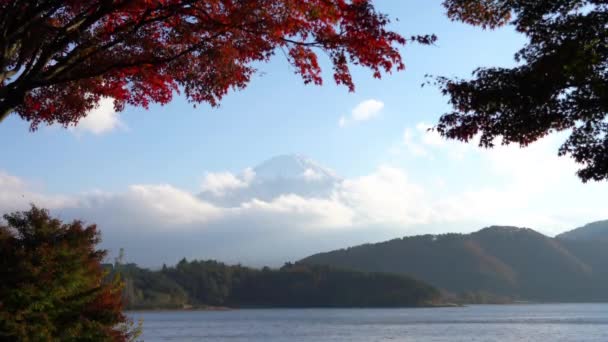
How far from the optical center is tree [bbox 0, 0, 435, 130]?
9.59 metres

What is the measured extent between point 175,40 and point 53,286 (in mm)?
9756

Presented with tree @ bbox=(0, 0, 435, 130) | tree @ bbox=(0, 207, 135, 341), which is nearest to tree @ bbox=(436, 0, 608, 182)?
tree @ bbox=(0, 0, 435, 130)

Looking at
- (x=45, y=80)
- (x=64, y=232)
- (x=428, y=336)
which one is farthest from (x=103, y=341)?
(x=428, y=336)

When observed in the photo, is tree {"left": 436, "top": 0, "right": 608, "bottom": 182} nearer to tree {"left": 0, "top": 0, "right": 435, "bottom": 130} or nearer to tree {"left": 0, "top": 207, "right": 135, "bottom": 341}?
tree {"left": 0, "top": 0, "right": 435, "bottom": 130}

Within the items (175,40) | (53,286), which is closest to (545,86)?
(175,40)

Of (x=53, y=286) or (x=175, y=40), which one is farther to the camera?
(x=53, y=286)

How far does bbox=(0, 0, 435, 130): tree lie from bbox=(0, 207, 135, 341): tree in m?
8.16

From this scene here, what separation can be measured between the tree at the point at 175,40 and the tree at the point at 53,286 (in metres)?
8.16

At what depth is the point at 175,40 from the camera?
1114 centimetres

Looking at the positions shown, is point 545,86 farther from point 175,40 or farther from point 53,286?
point 53,286

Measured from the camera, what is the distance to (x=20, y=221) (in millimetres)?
19703

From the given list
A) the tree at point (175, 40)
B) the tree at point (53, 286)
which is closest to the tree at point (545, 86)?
the tree at point (175, 40)

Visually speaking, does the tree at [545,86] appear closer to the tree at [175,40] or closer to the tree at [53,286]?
the tree at [175,40]

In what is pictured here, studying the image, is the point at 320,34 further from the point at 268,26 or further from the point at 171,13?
the point at 171,13
